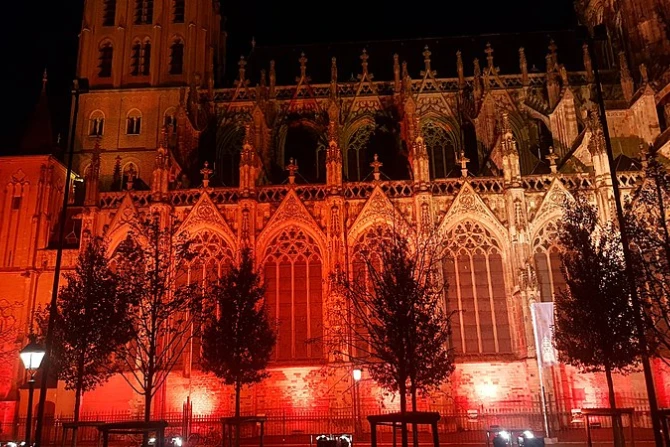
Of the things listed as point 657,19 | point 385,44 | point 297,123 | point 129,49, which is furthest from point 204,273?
point 657,19

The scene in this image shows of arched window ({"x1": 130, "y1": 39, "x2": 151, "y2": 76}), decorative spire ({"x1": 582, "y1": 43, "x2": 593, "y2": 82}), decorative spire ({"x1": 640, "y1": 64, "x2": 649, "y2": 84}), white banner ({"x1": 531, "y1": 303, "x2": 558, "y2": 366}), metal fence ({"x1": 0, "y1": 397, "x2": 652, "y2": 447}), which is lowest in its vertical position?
metal fence ({"x1": 0, "y1": 397, "x2": 652, "y2": 447})

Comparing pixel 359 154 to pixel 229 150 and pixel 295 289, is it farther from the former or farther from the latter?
pixel 295 289

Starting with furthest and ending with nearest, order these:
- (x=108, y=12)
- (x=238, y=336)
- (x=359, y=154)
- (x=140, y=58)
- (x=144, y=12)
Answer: (x=108, y=12), (x=144, y=12), (x=140, y=58), (x=359, y=154), (x=238, y=336)

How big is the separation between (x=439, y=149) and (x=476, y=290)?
10.7m

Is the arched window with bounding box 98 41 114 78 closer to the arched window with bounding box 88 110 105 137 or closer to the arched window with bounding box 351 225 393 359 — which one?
the arched window with bounding box 88 110 105 137

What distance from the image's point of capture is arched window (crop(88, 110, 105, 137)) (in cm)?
3806

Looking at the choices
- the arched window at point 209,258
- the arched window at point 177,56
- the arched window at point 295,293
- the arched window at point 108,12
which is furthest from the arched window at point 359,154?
the arched window at point 108,12

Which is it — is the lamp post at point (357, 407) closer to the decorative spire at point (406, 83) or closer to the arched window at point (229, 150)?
the arched window at point (229, 150)

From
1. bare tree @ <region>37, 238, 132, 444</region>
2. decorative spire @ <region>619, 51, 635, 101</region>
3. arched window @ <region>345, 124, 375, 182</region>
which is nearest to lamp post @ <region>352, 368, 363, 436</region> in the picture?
bare tree @ <region>37, 238, 132, 444</region>

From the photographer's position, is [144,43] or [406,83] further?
[144,43]

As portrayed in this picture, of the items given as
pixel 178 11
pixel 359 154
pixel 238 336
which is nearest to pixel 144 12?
pixel 178 11

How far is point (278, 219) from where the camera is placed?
96.4 ft

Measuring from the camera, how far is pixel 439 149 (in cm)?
3672

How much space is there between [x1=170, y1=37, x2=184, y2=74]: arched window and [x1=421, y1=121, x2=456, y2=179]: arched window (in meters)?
15.2
